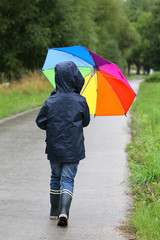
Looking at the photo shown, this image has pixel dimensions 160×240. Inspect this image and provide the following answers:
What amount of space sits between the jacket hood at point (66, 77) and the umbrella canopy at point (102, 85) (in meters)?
0.95

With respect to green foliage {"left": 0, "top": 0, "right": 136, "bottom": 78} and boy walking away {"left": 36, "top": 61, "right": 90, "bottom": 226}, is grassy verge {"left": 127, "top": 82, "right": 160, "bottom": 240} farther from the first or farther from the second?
green foliage {"left": 0, "top": 0, "right": 136, "bottom": 78}

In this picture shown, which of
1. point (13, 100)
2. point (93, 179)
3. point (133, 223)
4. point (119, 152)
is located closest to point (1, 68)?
point (13, 100)

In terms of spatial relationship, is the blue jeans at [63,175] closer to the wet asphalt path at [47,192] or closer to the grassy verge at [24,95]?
the wet asphalt path at [47,192]

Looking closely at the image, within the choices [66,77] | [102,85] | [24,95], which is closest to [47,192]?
[102,85]

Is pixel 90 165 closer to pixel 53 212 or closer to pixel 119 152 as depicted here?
pixel 119 152

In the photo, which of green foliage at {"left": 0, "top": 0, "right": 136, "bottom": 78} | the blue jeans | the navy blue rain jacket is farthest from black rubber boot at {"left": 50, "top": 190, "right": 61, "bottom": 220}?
green foliage at {"left": 0, "top": 0, "right": 136, "bottom": 78}

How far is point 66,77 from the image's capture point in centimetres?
440

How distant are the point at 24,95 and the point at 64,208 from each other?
18.3 meters

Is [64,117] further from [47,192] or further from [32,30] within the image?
[32,30]

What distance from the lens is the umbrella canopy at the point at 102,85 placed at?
5.41 meters

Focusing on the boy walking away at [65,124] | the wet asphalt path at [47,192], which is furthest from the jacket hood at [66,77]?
the wet asphalt path at [47,192]

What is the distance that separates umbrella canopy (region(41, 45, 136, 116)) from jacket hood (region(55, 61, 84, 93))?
37.5 inches

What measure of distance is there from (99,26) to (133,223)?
5471cm

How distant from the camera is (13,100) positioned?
1953 centimetres
